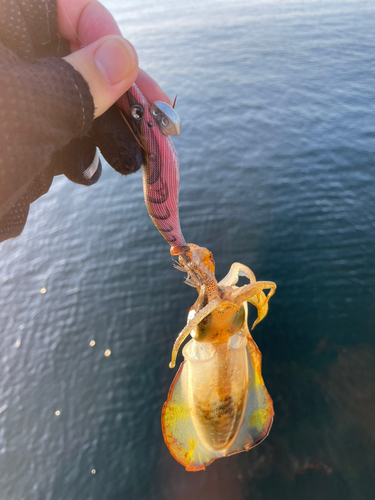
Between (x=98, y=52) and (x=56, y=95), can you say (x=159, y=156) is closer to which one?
(x=98, y=52)

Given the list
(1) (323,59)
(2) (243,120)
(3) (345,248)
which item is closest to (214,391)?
(3) (345,248)

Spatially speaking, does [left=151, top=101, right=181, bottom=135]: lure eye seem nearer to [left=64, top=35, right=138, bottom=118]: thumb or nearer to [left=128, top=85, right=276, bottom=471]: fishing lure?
[left=128, top=85, right=276, bottom=471]: fishing lure

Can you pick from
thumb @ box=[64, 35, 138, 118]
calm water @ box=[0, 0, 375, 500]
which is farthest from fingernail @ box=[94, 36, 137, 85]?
calm water @ box=[0, 0, 375, 500]

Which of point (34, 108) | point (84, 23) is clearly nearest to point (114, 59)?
point (84, 23)

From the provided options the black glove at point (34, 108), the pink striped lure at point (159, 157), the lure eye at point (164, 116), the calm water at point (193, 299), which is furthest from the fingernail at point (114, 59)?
the calm water at point (193, 299)

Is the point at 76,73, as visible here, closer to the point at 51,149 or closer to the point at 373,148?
the point at 51,149
